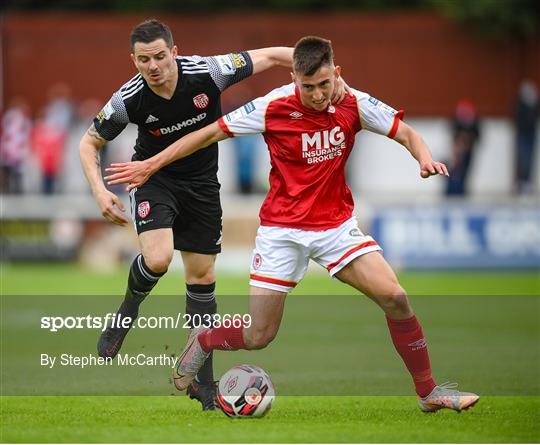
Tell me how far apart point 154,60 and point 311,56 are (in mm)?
1173

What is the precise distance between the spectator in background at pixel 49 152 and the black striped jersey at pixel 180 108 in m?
14.6

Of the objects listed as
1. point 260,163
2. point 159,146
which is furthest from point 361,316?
point 260,163

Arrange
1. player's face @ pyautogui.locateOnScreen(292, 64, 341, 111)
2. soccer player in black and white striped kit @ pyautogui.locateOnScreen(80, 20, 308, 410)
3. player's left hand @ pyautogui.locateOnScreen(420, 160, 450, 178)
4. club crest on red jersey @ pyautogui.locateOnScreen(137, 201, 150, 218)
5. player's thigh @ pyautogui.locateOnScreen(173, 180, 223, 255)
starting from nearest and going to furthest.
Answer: player's face @ pyautogui.locateOnScreen(292, 64, 341, 111) → player's left hand @ pyautogui.locateOnScreen(420, 160, 450, 178) → soccer player in black and white striped kit @ pyautogui.locateOnScreen(80, 20, 308, 410) → club crest on red jersey @ pyautogui.locateOnScreen(137, 201, 150, 218) → player's thigh @ pyautogui.locateOnScreen(173, 180, 223, 255)

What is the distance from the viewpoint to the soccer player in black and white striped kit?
319 inches

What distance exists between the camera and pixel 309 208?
7.78m

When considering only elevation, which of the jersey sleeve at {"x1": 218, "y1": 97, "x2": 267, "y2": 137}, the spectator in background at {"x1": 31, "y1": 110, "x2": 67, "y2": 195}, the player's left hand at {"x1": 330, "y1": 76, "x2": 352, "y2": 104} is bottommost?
the spectator in background at {"x1": 31, "y1": 110, "x2": 67, "y2": 195}

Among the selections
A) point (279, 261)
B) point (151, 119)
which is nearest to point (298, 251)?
point (279, 261)

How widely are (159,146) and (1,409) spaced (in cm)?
206

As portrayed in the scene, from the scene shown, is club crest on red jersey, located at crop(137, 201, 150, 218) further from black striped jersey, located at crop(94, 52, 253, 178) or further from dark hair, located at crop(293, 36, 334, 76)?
dark hair, located at crop(293, 36, 334, 76)

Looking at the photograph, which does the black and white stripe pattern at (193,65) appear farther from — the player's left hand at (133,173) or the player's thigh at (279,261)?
the player's thigh at (279,261)

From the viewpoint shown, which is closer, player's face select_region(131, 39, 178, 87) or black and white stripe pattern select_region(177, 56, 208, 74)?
player's face select_region(131, 39, 178, 87)

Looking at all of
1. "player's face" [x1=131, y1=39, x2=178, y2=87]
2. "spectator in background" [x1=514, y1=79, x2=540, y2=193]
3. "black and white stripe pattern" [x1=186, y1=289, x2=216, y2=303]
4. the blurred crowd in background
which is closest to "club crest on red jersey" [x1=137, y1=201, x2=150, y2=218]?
"black and white stripe pattern" [x1=186, y1=289, x2=216, y2=303]

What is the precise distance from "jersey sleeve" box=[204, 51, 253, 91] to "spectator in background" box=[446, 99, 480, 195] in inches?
525

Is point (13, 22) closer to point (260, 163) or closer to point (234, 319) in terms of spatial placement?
point (260, 163)
